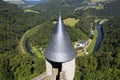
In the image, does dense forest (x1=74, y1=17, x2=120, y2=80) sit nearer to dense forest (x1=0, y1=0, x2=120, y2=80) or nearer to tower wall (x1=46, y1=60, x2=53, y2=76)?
dense forest (x1=0, y1=0, x2=120, y2=80)

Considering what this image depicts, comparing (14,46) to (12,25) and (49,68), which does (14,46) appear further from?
(49,68)

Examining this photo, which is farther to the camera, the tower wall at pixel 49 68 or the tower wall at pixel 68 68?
the tower wall at pixel 49 68

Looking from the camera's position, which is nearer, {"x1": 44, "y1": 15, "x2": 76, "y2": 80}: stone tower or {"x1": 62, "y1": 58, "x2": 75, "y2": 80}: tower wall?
{"x1": 44, "y1": 15, "x2": 76, "y2": 80}: stone tower

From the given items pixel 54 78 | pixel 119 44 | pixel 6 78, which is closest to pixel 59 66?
pixel 54 78

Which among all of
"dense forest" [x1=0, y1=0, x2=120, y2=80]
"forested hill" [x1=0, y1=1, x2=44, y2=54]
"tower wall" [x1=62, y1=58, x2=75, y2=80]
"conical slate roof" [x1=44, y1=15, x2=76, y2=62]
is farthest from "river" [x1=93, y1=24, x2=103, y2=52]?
"conical slate roof" [x1=44, y1=15, x2=76, y2=62]

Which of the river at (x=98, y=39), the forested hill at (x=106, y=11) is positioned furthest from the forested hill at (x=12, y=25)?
the forested hill at (x=106, y=11)

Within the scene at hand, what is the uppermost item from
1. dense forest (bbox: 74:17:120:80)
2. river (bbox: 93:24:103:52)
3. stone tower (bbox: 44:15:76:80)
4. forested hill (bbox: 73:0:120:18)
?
stone tower (bbox: 44:15:76:80)

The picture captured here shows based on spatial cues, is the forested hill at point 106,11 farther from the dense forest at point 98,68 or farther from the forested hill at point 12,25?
the dense forest at point 98,68
